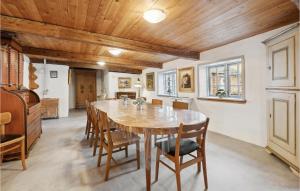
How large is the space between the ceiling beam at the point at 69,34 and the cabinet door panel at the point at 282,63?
2223mm

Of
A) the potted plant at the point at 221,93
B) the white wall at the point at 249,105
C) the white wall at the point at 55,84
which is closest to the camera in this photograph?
the white wall at the point at 249,105

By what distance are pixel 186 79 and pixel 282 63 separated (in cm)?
284

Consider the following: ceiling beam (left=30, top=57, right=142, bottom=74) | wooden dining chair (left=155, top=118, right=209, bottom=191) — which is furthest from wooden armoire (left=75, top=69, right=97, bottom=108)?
wooden dining chair (left=155, top=118, right=209, bottom=191)

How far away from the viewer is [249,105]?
3248 mm

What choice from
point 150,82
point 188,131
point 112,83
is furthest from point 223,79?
point 112,83

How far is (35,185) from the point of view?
188 centimetres

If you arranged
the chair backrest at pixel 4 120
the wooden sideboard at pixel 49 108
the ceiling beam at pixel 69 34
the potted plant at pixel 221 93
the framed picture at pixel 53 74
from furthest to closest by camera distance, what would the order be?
1. the framed picture at pixel 53 74
2. the wooden sideboard at pixel 49 108
3. the potted plant at pixel 221 93
4. the ceiling beam at pixel 69 34
5. the chair backrest at pixel 4 120

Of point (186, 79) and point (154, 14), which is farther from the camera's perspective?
point (186, 79)

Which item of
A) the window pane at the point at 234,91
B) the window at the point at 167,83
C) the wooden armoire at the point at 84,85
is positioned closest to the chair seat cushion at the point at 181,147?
the window pane at the point at 234,91

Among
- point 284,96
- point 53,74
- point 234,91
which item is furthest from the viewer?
point 53,74

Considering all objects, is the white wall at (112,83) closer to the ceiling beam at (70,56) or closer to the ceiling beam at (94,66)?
the ceiling beam at (94,66)

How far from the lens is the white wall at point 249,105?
9.87 feet

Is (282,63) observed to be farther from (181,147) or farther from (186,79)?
(186,79)

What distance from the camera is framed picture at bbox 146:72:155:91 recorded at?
7.12m
